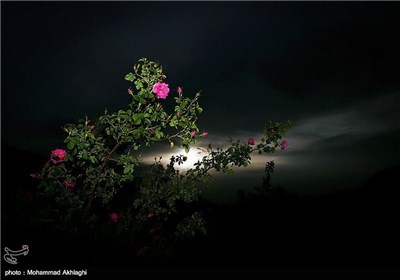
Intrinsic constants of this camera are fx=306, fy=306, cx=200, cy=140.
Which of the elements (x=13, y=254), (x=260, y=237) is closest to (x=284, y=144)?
(x=260, y=237)

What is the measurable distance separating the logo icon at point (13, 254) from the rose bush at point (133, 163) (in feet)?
2.24

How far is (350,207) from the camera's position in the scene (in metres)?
8.47

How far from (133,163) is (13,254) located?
2265 mm

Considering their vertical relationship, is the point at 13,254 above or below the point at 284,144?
below

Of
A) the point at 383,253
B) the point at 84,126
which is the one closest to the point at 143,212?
the point at 84,126

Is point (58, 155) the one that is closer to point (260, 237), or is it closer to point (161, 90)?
point (161, 90)

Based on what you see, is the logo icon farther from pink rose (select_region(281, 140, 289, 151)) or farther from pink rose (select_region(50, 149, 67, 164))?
pink rose (select_region(281, 140, 289, 151))

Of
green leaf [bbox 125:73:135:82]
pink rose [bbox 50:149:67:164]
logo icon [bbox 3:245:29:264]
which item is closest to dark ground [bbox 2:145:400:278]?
logo icon [bbox 3:245:29:264]

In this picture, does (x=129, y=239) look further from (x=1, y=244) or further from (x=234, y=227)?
(x=234, y=227)

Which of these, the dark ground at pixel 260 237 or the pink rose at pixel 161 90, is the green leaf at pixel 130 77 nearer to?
the pink rose at pixel 161 90

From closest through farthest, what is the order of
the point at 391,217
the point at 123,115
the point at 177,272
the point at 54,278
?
the point at 54,278 → the point at 177,272 → the point at 123,115 → the point at 391,217

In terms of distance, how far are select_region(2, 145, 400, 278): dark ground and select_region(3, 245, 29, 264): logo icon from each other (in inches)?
2.3

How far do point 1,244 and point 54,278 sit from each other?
0.86 meters

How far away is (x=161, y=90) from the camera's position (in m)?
5.19
